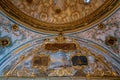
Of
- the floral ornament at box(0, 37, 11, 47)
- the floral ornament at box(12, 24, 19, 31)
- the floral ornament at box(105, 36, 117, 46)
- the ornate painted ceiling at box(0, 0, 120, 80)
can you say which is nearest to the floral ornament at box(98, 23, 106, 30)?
the ornate painted ceiling at box(0, 0, 120, 80)

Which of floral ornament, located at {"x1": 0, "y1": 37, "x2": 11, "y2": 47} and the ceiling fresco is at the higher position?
the ceiling fresco

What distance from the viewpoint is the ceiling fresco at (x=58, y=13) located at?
420 inches

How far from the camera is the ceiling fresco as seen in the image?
420 inches

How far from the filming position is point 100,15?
35.4 feet

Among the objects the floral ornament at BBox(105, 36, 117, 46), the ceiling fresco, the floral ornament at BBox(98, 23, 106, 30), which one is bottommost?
the floral ornament at BBox(105, 36, 117, 46)

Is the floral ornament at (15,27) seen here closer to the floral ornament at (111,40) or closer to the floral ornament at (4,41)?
the floral ornament at (4,41)

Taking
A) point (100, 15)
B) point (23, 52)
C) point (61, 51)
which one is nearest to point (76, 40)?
point (61, 51)

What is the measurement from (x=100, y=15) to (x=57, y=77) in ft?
12.0

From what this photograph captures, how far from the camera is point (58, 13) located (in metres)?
11.7

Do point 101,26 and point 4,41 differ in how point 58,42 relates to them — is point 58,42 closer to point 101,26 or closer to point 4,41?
point 101,26

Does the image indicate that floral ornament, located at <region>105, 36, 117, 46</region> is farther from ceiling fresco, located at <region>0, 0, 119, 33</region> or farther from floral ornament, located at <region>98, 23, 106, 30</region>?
ceiling fresco, located at <region>0, 0, 119, 33</region>

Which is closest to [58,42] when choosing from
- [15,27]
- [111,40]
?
[15,27]

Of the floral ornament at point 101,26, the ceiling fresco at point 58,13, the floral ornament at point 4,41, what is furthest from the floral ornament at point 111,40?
the floral ornament at point 4,41

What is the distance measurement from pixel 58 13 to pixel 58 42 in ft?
5.16
